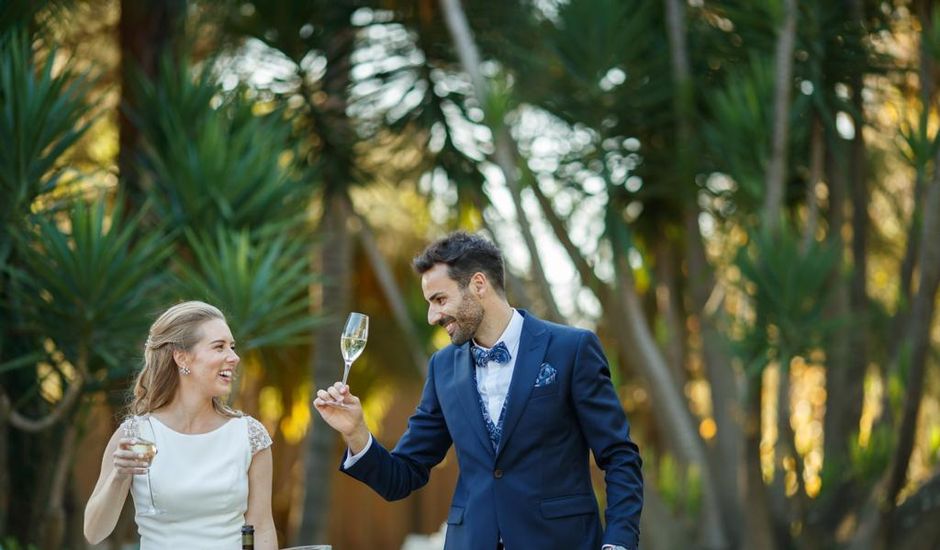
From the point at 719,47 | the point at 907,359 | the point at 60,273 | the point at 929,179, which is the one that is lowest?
the point at 907,359

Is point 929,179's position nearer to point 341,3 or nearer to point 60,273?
point 341,3

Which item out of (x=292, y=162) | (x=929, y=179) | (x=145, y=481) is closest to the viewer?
(x=145, y=481)

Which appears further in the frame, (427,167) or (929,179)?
(427,167)

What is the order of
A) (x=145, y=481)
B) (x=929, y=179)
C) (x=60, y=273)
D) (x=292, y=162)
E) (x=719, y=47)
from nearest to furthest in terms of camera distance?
(x=145, y=481)
(x=60, y=273)
(x=929, y=179)
(x=292, y=162)
(x=719, y=47)

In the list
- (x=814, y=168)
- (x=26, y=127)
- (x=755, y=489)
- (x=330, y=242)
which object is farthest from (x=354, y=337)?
(x=330, y=242)

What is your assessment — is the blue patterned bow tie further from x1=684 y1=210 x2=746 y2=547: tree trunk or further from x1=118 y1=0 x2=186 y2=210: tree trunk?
x1=118 y1=0 x2=186 y2=210: tree trunk

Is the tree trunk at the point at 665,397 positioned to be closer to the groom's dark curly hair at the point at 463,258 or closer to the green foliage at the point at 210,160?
the green foliage at the point at 210,160

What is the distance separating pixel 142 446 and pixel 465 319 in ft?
2.93

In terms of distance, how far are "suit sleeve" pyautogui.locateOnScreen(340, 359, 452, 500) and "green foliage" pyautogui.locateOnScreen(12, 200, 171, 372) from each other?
115 inches

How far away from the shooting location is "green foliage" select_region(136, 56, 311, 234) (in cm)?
713

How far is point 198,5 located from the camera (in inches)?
356

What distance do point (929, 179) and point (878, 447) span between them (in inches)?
67.6

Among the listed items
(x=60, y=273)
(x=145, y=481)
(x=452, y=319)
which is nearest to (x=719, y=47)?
(x=60, y=273)

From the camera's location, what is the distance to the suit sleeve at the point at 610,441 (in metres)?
3.19
